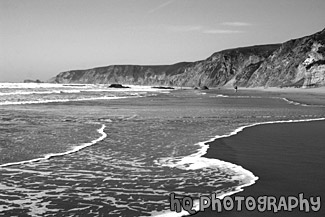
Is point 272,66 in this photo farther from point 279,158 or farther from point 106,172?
point 106,172

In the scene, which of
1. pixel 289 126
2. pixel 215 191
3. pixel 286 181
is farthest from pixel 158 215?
pixel 289 126

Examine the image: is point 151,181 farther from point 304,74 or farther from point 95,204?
point 304,74

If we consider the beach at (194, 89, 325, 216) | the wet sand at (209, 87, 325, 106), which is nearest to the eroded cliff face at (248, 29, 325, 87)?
the wet sand at (209, 87, 325, 106)

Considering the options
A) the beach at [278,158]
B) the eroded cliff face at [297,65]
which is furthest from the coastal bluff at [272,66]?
the beach at [278,158]

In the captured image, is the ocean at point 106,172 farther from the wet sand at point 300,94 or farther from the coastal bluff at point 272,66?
the coastal bluff at point 272,66

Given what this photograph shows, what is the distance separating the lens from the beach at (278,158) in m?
5.63

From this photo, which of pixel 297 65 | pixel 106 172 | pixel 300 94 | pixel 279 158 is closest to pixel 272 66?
pixel 297 65

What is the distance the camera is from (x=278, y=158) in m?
8.22

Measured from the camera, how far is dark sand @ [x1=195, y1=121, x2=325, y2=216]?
5.68 meters

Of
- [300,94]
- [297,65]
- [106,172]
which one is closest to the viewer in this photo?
[106,172]

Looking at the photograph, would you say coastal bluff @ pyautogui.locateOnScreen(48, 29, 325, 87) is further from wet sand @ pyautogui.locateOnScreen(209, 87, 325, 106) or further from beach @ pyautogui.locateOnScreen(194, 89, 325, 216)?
beach @ pyautogui.locateOnScreen(194, 89, 325, 216)

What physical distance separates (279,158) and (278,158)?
0.02 metres

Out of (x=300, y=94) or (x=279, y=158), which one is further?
(x=300, y=94)

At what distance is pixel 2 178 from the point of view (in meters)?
6.54
